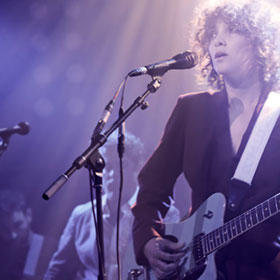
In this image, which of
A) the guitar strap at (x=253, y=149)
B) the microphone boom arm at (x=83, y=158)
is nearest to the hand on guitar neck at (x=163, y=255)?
the guitar strap at (x=253, y=149)

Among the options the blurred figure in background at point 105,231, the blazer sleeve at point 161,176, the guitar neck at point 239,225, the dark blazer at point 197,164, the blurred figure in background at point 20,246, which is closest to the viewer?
the guitar neck at point 239,225

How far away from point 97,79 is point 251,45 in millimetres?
2094

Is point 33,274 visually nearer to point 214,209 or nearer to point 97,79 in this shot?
point 97,79

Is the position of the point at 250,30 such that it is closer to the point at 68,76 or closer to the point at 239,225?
the point at 239,225

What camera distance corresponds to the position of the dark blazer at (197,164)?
5.76ft

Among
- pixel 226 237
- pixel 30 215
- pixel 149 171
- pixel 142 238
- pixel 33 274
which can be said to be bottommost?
pixel 33 274

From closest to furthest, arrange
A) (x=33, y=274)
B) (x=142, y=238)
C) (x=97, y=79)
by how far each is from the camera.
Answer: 1. (x=142, y=238)
2. (x=33, y=274)
3. (x=97, y=79)

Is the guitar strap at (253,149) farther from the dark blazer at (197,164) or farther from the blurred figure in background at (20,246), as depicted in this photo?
the blurred figure in background at (20,246)

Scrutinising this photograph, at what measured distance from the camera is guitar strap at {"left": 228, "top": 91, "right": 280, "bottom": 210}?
1737 mm

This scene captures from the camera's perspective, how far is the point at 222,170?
75.0 inches

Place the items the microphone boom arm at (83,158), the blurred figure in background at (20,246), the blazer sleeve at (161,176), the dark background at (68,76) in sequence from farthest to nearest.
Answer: the dark background at (68,76)
the blurred figure in background at (20,246)
the blazer sleeve at (161,176)
the microphone boom arm at (83,158)

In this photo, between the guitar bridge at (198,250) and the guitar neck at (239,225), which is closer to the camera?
the guitar neck at (239,225)

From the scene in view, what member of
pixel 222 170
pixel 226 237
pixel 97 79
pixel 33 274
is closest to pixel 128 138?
pixel 97 79

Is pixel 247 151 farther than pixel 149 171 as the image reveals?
No
